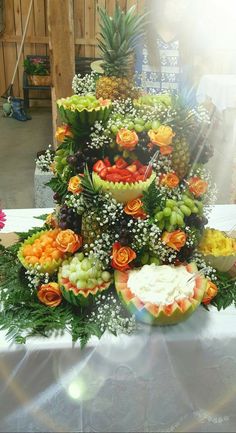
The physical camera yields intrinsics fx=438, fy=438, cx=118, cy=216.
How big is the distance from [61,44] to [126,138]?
1.95m

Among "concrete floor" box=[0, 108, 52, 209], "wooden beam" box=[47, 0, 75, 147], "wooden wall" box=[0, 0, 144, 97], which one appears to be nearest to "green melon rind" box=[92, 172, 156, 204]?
"wooden beam" box=[47, 0, 75, 147]

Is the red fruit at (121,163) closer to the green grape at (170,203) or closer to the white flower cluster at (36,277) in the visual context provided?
the green grape at (170,203)

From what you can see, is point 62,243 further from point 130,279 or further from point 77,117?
point 77,117

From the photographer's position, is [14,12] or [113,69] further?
[14,12]

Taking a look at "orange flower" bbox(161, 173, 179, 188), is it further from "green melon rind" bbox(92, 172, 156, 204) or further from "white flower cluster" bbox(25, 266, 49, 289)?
"white flower cluster" bbox(25, 266, 49, 289)

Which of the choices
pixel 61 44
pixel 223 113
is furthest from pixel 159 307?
pixel 223 113

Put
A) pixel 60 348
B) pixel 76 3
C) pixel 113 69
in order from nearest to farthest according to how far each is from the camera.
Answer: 1. pixel 60 348
2. pixel 113 69
3. pixel 76 3

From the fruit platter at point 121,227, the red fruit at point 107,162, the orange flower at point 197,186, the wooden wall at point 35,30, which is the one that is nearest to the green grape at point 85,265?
the fruit platter at point 121,227

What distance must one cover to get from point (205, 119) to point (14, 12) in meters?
6.30

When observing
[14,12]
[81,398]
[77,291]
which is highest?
[14,12]

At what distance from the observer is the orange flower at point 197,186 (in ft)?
4.87

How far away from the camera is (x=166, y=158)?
1462mm

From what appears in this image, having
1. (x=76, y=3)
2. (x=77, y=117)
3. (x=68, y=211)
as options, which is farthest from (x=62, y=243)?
(x=76, y=3)

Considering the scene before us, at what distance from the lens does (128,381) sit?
4.54 feet
